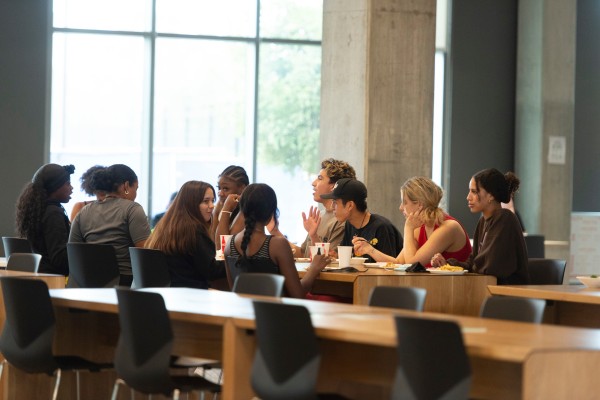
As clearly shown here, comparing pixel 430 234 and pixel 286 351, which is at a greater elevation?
pixel 430 234

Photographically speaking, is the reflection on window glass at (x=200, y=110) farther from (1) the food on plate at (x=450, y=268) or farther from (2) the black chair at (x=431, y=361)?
(2) the black chair at (x=431, y=361)

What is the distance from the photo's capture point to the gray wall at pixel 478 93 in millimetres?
13055

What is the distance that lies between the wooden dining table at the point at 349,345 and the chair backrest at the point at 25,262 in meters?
0.69

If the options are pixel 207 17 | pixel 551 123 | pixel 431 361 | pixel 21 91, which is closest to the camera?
pixel 431 361

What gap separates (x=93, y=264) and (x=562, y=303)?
291 centimetres

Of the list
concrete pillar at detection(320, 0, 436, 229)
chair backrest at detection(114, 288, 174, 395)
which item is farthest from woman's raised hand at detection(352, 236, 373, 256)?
concrete pillar at detection(320, 0, 436, 229)

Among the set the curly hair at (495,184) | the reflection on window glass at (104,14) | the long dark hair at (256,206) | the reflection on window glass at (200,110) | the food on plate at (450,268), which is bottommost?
the food on plate at (450,268)

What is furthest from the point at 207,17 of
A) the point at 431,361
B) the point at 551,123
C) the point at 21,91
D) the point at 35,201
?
the point at 431,361

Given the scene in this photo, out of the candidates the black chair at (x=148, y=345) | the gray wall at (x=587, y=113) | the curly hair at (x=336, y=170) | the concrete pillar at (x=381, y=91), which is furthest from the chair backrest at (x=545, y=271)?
the gray wall at (x=587, y=113)

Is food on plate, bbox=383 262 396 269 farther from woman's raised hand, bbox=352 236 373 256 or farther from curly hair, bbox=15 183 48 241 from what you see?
curly hair, bbox=15 183 48 241

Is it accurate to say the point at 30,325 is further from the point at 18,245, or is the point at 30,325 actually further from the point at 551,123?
the point at 551,123

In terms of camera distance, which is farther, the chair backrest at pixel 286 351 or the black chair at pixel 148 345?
the black chair at pixel 148 345

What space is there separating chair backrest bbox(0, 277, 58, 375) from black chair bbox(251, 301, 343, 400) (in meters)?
1.35

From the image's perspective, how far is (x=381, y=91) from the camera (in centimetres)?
961
